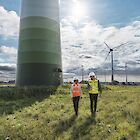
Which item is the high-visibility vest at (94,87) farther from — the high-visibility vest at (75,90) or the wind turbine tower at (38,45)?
the wind turbine tower at (38,45)

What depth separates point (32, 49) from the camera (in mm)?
40562

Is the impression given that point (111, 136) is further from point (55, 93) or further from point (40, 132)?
point (55, 93)

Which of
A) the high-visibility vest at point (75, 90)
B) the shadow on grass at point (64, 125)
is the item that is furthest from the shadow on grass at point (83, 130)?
the high-visibility vest at point (75, 90)

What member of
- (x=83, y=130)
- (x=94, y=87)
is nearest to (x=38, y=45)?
(x=94, y=87)

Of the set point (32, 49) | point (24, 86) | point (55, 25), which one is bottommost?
point (24, 86)

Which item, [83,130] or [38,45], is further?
[38,45]

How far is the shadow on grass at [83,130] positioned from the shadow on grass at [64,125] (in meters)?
0.62

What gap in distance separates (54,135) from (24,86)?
79.8ft

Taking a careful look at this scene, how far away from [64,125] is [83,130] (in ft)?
5.36

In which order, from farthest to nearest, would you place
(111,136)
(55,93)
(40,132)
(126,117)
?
(55,93) → (126,117) → (40,132) → (111,136)

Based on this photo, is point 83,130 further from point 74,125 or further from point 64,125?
point 64,125

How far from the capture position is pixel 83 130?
52.3ft

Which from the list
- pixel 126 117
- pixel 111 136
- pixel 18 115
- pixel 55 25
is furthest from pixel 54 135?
pixel 55 25

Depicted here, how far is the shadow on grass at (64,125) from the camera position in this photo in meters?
16.1
